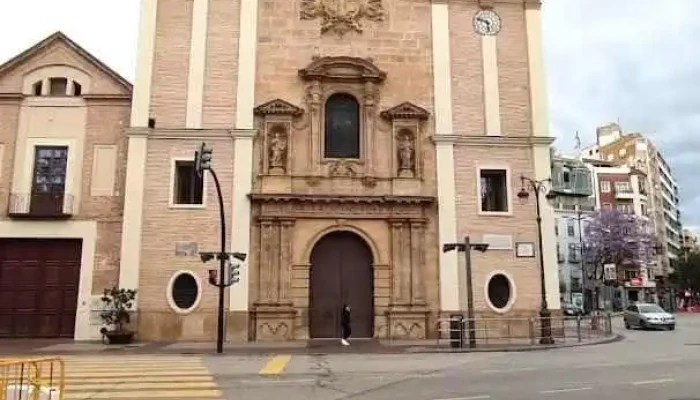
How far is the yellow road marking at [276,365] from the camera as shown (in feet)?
49.0

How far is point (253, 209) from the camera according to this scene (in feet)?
88.2

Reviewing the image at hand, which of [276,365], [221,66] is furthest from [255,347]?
[221,66]

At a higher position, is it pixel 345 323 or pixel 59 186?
pixel 59 186

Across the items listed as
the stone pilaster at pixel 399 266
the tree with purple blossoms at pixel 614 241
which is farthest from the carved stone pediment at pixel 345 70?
the tree with purple blossoms at pixel 614 241

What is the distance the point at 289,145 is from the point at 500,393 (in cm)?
1793

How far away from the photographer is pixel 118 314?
24891 millimetres

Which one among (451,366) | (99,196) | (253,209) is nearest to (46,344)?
Answer: (99,196)

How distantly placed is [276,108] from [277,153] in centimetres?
193

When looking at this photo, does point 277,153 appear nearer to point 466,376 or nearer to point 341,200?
point 341,200

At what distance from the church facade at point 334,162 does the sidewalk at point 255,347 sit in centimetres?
194

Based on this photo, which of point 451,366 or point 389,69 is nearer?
point 451,366

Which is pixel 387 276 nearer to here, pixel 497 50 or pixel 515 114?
pixel 515 114

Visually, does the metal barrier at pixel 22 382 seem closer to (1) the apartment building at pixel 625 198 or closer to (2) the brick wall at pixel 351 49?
(2) the brick wall at pixel 351 49

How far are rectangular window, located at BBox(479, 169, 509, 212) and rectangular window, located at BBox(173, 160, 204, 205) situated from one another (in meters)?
11.9
